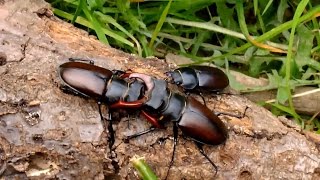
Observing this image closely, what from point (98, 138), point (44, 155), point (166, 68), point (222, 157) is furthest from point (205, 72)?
point (44, 155)

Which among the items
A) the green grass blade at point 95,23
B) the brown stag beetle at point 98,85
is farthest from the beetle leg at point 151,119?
the green grass blade at point 95,23

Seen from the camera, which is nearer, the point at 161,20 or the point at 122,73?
the point at 122,73

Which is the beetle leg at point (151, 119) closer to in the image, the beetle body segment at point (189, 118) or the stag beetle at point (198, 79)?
the beetle body segment at point (189, 118)

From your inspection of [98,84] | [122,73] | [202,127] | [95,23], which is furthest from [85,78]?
[95,23]

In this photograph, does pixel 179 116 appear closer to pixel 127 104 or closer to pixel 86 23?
pixel 127 104

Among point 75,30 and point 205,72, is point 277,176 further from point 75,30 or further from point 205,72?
point 75,30

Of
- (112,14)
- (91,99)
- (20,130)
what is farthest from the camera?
(112,14)
